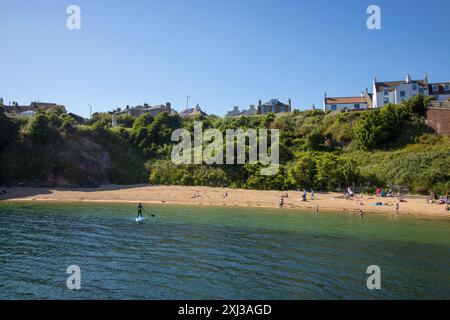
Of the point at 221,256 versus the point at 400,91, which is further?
the point at 400,91

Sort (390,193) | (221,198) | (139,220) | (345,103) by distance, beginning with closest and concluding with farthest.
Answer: (139,220) < (390,193) < (221,198) < (345,103)

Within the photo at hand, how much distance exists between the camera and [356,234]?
29297mm

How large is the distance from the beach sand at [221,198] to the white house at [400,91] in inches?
1467

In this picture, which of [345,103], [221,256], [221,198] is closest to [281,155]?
[221,198]

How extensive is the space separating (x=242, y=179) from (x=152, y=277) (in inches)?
1448

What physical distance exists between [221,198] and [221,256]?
25175 millimetres

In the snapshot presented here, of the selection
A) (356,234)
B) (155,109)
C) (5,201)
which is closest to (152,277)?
(356,234)

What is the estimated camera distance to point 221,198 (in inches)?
1890

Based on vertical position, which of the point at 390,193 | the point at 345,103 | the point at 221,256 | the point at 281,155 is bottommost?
the point at 221,256

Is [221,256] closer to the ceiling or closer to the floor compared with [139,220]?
closer to the floor

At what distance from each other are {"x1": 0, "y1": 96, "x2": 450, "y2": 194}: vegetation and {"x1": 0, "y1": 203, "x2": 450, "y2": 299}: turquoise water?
13.9 meters

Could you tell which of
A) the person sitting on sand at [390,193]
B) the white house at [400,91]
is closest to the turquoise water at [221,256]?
the person sitting on sand at [390,193]

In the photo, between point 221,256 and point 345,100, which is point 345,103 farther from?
point 221,256
